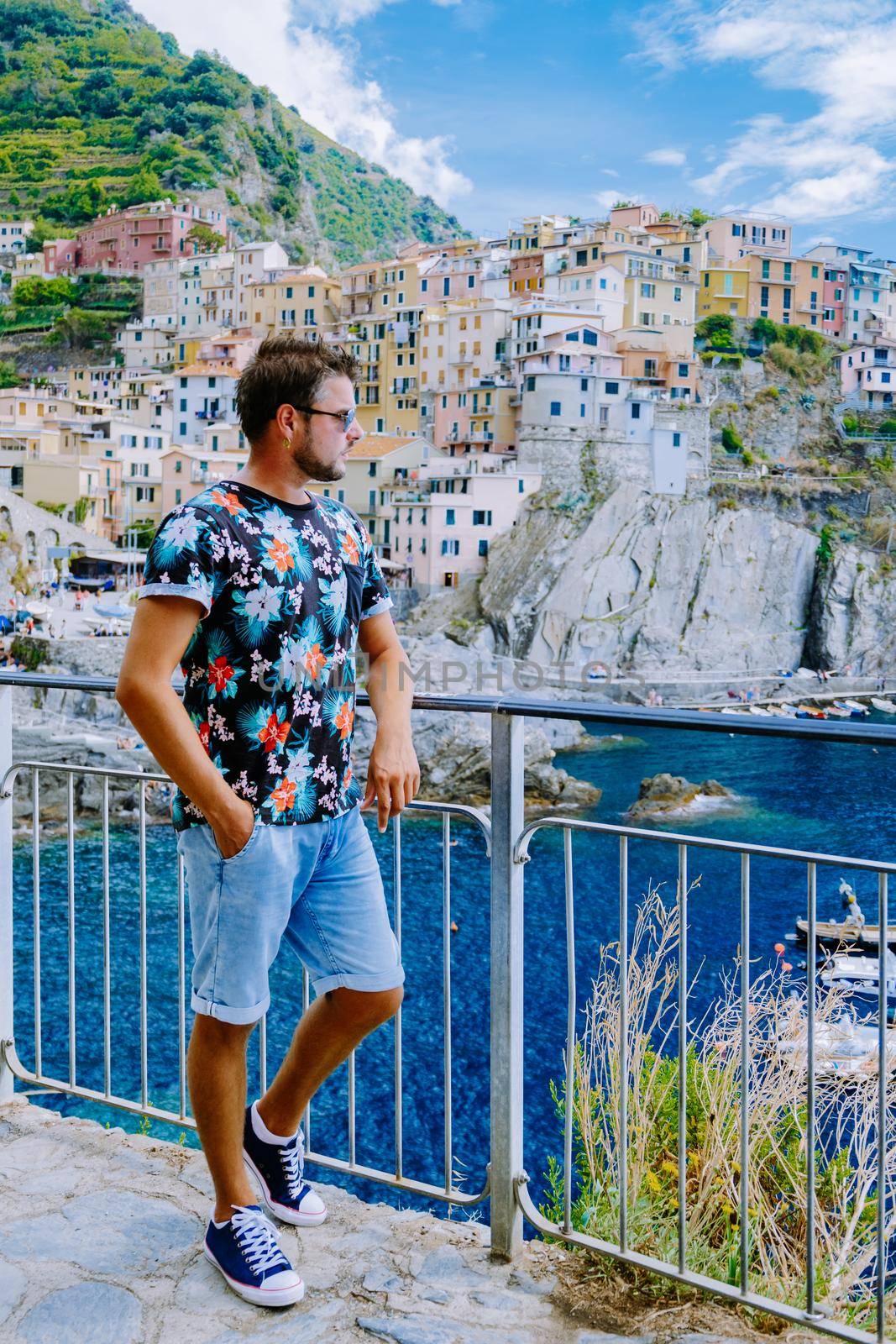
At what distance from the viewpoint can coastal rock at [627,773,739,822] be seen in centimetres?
2536

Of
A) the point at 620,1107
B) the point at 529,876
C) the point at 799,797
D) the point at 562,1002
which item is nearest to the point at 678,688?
the point at 799,797

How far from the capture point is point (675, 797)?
85.8ft

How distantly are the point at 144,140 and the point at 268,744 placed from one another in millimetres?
99405

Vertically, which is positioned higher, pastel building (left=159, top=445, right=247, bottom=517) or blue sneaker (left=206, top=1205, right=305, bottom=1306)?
pastel building (left=159, top=445, right=247, bottom=517)

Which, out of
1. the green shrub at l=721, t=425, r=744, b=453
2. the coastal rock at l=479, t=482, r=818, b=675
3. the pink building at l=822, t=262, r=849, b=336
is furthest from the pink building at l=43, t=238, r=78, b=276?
the coastal rock at l=479, t=482, r=818, b=675

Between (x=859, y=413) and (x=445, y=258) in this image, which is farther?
(x=445, y=258)

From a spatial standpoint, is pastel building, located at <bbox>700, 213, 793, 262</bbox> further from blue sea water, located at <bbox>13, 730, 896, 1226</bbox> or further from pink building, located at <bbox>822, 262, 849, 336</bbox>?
blue sea water, located at <bbox>13, 730, 896, 1226</bbox>

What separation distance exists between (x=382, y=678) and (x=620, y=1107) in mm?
833

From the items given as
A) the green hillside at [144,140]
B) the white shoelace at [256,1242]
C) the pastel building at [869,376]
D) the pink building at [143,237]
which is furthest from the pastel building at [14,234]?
the white shoelace at [256,1242]

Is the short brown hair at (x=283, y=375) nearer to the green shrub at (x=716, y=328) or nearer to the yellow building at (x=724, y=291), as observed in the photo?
the green shrub at (x=716, y=328)

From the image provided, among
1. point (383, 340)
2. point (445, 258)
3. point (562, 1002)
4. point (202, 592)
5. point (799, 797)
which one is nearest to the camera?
point (202, 592)

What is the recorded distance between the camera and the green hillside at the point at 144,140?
84.6m

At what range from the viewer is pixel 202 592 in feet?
5.74

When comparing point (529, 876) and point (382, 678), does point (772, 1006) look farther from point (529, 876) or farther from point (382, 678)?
point (529, 876)
